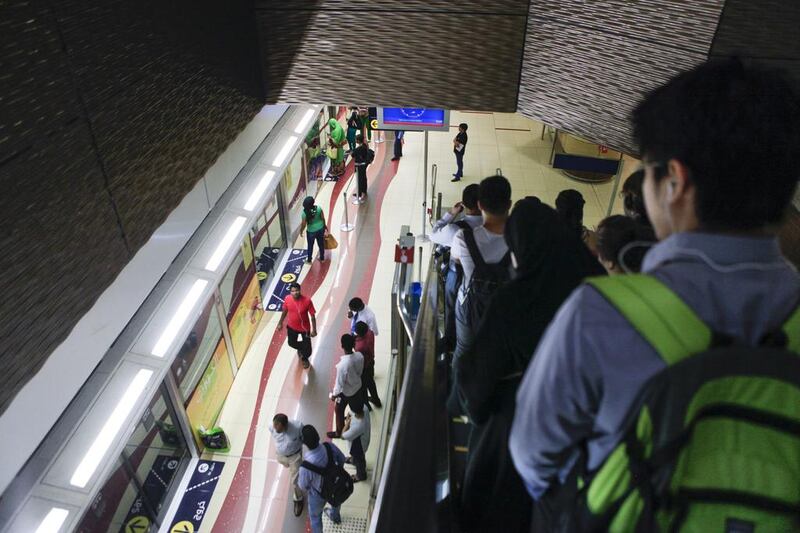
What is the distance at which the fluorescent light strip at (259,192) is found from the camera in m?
5.68

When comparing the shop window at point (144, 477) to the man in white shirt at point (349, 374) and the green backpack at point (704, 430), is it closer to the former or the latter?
the man in white shirt at point (349, 374)

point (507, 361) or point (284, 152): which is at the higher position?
point (507, 361)

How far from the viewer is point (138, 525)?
524cm

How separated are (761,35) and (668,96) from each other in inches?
141

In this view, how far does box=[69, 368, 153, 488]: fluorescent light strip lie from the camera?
311cm

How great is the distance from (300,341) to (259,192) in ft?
8.40

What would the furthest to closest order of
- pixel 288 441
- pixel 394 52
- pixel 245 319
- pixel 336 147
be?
pixel 336 147, pixel 245 319, pixel 288 441, pixel 394 52

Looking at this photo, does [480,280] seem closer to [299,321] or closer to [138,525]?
[138,525]

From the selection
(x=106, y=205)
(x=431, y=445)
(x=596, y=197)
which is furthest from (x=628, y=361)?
(x=596, y=197)

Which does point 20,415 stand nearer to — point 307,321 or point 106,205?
point 106,205

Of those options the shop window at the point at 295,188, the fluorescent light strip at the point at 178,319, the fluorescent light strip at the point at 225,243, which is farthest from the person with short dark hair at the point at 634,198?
the shop window at the point at 295,188

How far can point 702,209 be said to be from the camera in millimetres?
952

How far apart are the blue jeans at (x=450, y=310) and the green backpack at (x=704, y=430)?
2.20 m

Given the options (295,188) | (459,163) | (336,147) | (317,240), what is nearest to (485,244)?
(317,240)
